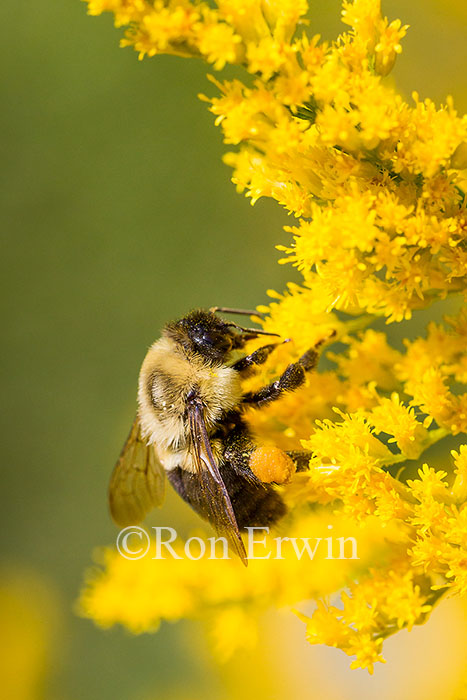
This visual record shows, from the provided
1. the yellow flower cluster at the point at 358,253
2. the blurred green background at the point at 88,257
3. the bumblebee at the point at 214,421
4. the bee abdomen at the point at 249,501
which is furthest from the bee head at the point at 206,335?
the blurred green background at the point at 88,257

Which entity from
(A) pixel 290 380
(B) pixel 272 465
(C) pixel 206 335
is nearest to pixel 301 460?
(B) pixel 272 465

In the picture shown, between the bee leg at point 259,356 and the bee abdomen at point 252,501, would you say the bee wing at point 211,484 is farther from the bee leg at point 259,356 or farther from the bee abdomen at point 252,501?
the bee leg at point 259,356

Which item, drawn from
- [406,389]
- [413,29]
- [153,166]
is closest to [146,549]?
[406,389]

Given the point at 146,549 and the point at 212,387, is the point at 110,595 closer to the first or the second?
the point at 146,549

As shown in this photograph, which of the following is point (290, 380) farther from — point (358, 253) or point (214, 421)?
point (358, 253)

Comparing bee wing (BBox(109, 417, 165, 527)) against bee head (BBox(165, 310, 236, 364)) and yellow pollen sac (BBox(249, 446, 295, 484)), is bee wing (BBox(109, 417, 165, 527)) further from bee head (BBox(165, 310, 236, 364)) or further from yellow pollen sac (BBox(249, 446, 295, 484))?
yellow pollen sac (BBox(249, 446, 295, 484))

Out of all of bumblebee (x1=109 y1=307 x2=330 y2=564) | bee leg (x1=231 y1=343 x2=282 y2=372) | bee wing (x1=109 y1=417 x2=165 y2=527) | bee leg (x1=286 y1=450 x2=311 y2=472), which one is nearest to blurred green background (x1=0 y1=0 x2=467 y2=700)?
bee wing (x1=109 y1=417 x2=165 y2=527)
